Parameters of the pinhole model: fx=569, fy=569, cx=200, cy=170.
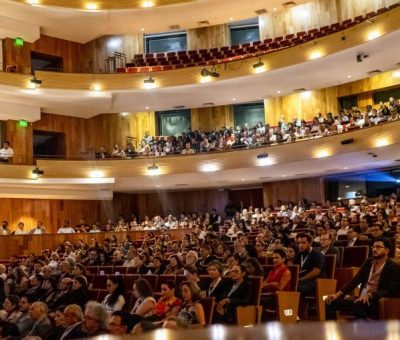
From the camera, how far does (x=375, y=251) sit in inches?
161

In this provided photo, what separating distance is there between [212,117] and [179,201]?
9.22 ft

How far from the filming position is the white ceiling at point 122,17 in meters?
14.8

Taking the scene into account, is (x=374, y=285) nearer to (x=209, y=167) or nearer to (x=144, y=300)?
(x=144, y=300)

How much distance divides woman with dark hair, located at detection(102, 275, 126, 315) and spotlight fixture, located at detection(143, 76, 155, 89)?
10030mm

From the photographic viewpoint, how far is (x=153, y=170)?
1491cm

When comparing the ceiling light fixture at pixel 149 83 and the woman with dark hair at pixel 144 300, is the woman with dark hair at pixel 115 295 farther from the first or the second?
the ceiling light fixture at pixel 149 83

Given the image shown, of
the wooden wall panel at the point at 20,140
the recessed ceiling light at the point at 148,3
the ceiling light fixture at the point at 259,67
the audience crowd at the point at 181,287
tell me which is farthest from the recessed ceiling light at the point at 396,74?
the wooden wall panel at the point at 20,140

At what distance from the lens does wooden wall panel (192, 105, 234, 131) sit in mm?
17156

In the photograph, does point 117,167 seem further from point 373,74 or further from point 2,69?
point 373,74

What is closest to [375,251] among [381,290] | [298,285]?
[381,290]

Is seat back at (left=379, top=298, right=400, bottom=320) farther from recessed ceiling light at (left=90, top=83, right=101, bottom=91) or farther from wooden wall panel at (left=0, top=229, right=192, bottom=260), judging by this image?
recessed ceiling light at (left=90, top=83, right=101, bottom=91)

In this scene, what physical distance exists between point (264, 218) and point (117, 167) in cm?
437

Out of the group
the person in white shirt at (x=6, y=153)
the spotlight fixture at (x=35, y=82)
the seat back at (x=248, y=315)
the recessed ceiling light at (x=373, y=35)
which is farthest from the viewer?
the spotlight fixture at (x=35, y=82)

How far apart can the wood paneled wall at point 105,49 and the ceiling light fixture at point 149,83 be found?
2759 mm
